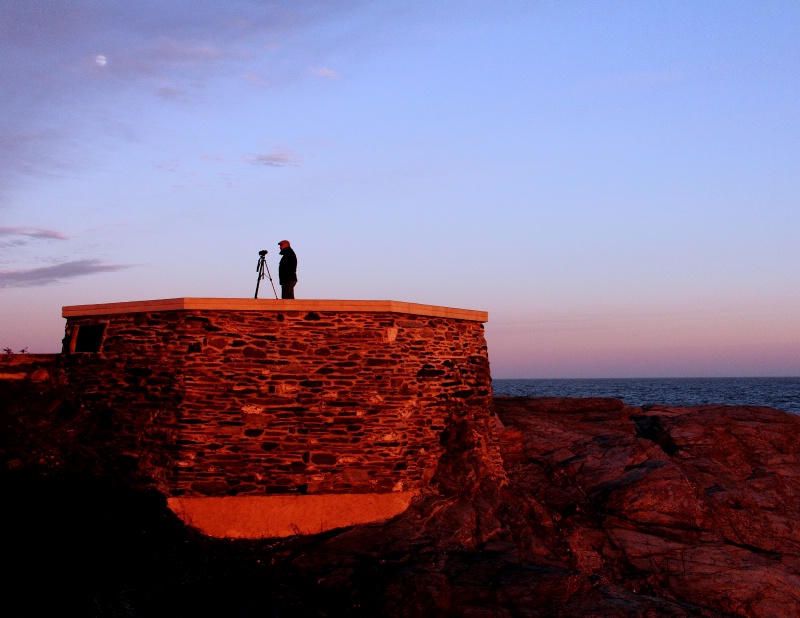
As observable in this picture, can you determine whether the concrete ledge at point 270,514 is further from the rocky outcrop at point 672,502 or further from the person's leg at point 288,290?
the person's leg at point 288,290

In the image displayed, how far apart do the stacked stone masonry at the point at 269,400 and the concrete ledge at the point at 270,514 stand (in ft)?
0.62

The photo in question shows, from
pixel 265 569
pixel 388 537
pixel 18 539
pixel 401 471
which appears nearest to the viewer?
pixel 18 539

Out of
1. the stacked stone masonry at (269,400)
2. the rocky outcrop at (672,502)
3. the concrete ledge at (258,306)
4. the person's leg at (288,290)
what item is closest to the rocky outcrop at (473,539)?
the rocky outcrop at (672,502)

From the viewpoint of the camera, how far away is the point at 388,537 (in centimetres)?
1372

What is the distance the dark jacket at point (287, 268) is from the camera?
16.7 m

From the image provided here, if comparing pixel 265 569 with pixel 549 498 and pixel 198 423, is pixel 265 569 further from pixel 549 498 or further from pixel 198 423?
pixel 549 498

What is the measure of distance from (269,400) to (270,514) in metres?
2.13

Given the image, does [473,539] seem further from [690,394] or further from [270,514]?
[690,394]

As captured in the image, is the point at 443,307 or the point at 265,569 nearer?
the point at 265,569

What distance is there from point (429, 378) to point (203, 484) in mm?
4929

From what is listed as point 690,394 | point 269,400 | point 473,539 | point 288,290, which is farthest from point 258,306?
point 690,394

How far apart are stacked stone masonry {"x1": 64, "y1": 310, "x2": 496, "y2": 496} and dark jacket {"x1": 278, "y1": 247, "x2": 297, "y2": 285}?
2204mm

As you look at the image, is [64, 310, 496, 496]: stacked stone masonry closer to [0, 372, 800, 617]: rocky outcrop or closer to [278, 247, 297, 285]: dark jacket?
[0, 372, 800, 617]: rocky outcrop

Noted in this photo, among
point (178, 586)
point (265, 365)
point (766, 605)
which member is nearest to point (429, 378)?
point (265, 365)
